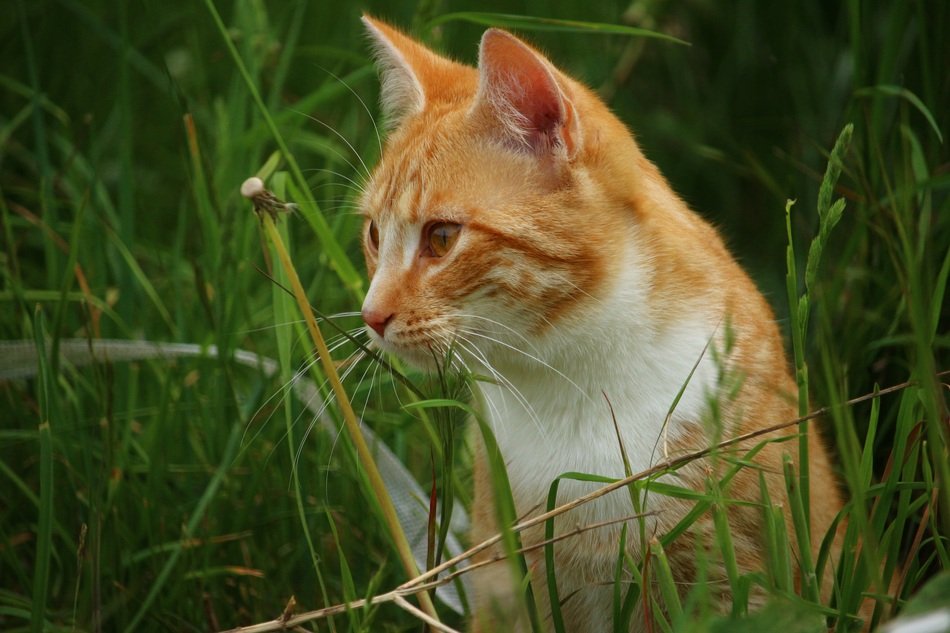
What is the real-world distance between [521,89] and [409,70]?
0.40m

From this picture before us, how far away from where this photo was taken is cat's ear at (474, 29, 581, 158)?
70.1 inches

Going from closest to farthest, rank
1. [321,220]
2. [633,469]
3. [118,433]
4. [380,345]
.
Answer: [633,469] < [380,345] < [321,220] < [118,433]

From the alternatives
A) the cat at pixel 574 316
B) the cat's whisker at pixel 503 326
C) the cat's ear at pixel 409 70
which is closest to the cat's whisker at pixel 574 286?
the cat at pixel 574 316

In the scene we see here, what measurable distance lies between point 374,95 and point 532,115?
189cm

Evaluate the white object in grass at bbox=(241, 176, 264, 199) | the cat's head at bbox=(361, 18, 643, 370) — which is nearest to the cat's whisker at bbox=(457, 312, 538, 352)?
the cat's head at bbox=(361, 18, 643, 370)

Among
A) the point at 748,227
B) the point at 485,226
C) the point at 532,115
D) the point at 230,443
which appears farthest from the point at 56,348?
the point at 748,227

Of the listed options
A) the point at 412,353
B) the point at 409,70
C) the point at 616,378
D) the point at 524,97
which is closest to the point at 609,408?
the point at 616,378

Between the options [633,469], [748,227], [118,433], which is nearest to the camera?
[633,469]

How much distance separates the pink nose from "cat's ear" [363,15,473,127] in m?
0.56

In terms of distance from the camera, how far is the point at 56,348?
6.55ft

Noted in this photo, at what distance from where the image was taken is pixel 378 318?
1.85m

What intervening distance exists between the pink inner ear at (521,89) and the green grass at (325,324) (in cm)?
32

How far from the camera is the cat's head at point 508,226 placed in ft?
6.03

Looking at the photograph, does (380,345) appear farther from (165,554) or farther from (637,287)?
(165,554)
